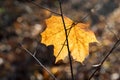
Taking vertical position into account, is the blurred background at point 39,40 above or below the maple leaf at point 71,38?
below

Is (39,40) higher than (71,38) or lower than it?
lower

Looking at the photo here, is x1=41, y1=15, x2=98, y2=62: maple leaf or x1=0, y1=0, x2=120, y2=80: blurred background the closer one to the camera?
x1=41, y1=15, x2=98, y2=62: maple leaf

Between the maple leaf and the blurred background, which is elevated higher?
the maple leaf

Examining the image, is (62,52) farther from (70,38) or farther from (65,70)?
(65,70)

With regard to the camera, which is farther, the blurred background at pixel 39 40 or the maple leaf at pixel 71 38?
the blurred background at pixel 39 40
